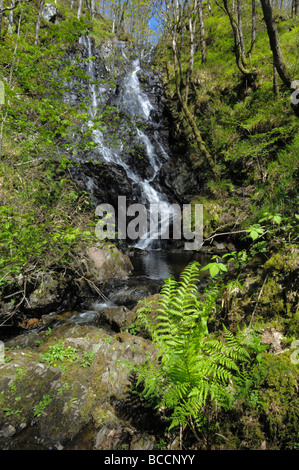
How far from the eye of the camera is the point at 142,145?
14.5 m

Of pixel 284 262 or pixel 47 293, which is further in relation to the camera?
pixel 47 293

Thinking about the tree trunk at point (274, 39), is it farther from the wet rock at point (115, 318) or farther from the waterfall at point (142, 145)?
the waterfall at point (142, 145)

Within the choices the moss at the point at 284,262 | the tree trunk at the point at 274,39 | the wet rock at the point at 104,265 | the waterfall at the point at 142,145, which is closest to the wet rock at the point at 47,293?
the wet rock at the point at 104,265

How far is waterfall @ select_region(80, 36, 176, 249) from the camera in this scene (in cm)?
1229

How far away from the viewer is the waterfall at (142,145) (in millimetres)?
12293

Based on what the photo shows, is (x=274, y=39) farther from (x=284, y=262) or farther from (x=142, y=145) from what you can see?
(x=142, y=145)

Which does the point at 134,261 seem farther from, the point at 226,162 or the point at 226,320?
the point at 226,320

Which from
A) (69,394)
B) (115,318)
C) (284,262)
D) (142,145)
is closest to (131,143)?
(142,145)

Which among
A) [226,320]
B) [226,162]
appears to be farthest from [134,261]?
[226,320]

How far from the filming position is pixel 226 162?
31.7 ft

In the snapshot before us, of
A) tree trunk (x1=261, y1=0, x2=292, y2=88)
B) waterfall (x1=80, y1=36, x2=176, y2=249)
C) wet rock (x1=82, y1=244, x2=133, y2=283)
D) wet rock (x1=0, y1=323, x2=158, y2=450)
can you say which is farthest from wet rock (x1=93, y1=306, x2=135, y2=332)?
waterfall (x1=80, y1=36, x2=176, y2=249)

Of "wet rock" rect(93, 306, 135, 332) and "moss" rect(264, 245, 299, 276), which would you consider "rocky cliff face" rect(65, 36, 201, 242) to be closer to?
"wet rock" rect(93, 306, 135, 332)

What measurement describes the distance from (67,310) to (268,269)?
531cm
